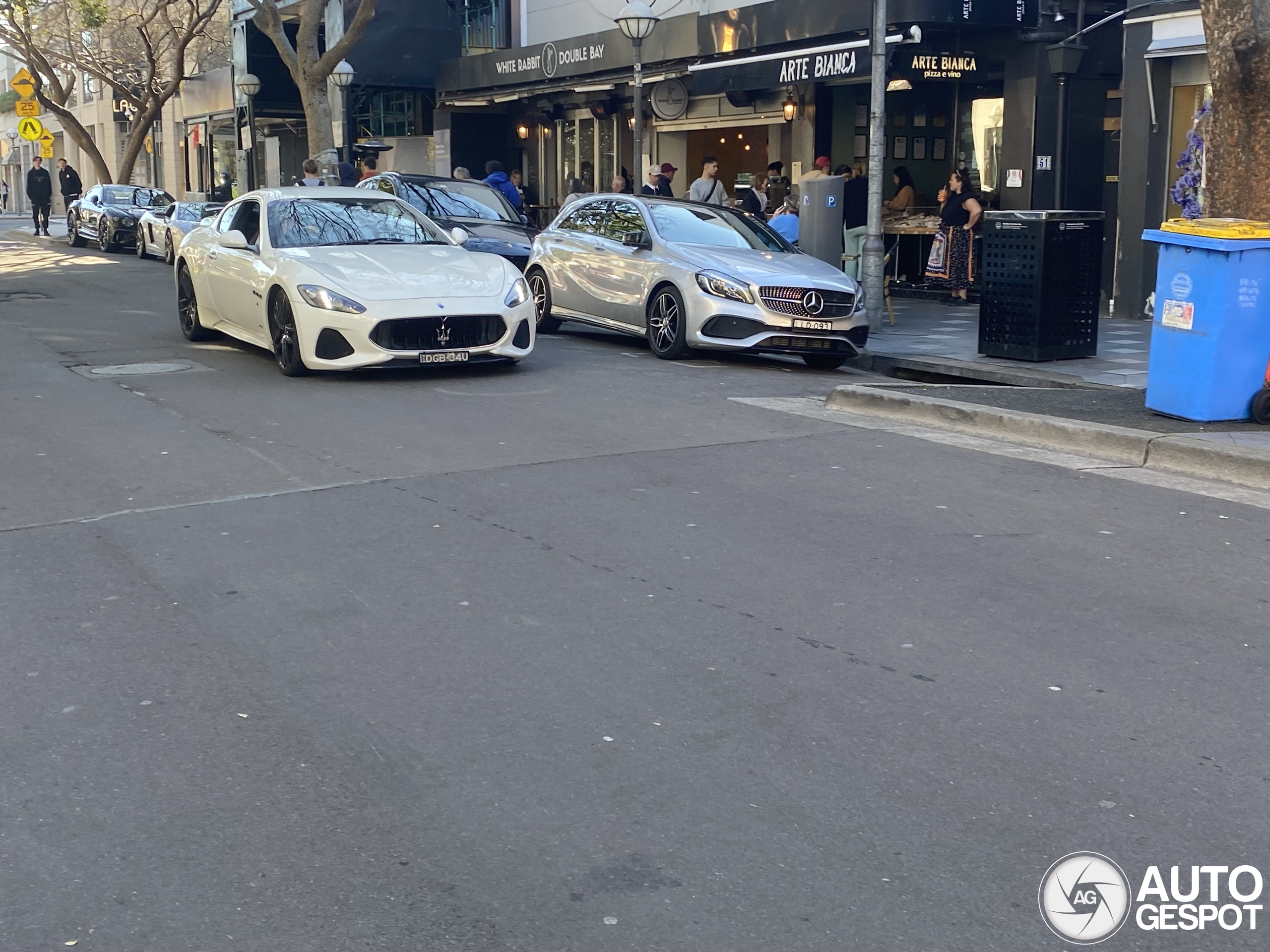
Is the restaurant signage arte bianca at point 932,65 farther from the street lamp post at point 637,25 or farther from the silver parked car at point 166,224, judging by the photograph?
the silver parked car at point 166,224

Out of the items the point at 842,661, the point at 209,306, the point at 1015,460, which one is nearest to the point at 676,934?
the point at 842,661

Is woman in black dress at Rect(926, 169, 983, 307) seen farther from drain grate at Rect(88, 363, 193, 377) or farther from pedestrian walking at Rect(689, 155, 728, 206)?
drain grate at Rect(88, 363, 193, 377)

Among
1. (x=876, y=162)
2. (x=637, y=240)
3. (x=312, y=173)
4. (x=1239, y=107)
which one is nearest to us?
(x=1239, y=107)

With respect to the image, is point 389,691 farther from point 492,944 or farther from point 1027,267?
point 1027,267

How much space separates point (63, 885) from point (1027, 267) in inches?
426

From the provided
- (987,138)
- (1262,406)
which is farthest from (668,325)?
(987,138)

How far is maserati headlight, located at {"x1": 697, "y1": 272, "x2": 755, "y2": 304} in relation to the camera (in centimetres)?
1302

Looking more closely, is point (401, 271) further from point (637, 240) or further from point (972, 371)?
point (972, 371)

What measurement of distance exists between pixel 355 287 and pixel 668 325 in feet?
11.2

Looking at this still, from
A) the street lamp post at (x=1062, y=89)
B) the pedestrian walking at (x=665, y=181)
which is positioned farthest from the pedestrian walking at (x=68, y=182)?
the street lamp post at (x=1062, y=89)

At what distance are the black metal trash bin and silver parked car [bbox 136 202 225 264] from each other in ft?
50.7

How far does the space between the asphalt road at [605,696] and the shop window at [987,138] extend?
13.1 metres

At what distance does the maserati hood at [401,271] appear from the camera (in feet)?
37.1

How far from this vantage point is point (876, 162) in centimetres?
1459
